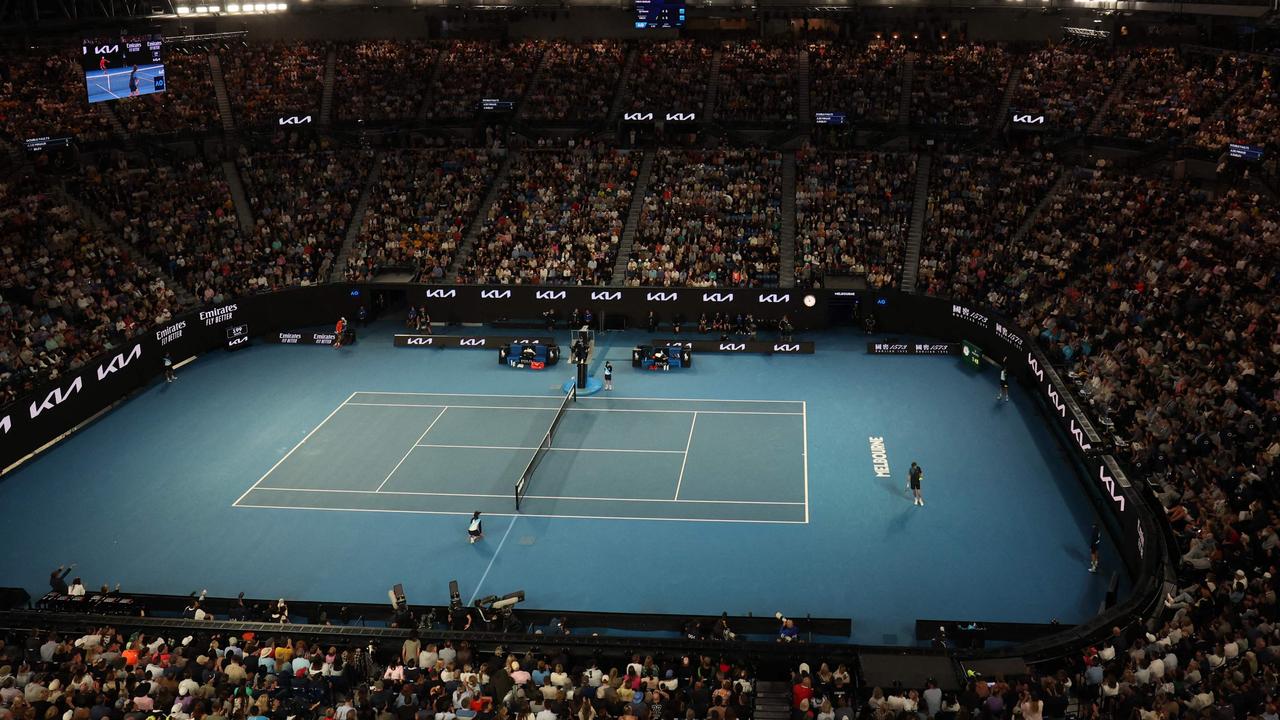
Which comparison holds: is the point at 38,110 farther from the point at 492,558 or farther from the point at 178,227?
the point at 492,558

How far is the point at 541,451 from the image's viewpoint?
3303cm

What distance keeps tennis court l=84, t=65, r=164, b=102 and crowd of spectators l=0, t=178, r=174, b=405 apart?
6.31 meters

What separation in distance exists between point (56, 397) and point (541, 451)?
1634 cm

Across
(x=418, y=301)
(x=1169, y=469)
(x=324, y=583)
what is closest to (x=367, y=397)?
(x=418, y=301)

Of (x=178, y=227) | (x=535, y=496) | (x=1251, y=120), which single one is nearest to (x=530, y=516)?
(x=535, y=496)

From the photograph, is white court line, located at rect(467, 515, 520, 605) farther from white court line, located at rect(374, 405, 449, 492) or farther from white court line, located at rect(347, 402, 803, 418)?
white court line, located at rect(347, 402, 803, 418)

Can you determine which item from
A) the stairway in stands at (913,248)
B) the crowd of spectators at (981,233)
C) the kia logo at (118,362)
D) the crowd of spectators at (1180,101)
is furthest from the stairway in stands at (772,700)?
the crowd of spectators at (1180,101)

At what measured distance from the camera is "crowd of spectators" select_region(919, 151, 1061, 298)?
43.3 meters

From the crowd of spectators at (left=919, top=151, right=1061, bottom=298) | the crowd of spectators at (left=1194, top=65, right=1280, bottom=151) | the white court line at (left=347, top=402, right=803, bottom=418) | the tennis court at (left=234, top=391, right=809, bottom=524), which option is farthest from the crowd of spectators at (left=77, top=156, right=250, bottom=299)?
the crowd of spectators at (left=1194, top=65, right=1280, bottom=151)

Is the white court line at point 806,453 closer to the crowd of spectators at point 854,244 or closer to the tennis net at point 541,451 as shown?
the tennis net at point 541,451

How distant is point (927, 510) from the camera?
94.5 ft

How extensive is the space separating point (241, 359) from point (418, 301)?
334 inches

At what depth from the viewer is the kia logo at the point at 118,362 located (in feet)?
119

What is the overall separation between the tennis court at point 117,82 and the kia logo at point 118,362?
990 cm
